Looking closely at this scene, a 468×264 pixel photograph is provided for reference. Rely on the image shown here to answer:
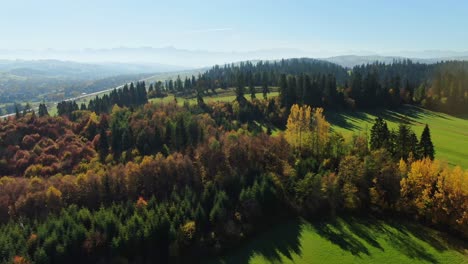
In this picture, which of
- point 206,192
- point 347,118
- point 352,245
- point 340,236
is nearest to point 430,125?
point 347,118

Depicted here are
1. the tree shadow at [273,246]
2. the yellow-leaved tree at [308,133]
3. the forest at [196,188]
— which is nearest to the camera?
the tree shadow at [273,246]

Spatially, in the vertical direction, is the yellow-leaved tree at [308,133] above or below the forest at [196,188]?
above

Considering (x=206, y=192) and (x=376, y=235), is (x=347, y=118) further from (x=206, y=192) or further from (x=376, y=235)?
(x=206, y=192)

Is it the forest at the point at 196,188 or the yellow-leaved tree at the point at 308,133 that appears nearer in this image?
the forest at the point at 196,188

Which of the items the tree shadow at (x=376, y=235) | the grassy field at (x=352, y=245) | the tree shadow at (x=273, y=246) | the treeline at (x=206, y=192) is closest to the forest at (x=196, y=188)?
the treeline at (x=206, y=192)

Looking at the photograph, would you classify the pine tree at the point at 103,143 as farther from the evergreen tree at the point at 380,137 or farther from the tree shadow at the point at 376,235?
the evergreen tree at the point at 380,137

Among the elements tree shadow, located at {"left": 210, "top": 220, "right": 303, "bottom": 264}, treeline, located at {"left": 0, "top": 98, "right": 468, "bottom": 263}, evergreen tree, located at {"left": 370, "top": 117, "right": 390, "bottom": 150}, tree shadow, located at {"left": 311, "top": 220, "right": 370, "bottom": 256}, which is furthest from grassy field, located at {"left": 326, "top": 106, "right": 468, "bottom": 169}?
tree shadow, located at {"left": 210, "top": 220, "right": 303, "bottom": 264}

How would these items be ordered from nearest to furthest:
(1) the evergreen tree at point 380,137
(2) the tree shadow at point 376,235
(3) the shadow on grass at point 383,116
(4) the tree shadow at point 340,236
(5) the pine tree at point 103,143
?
1. (2) the tree shadow at point 376,235
2. (4) the tree shadow at point 340,236
3. (1) the evergreen tree at point 380,137
4. (5) the pine tree at point 103,143
5. (3) the shadow on grass at point 383,116
